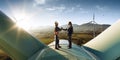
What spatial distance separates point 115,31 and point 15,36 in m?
6.23

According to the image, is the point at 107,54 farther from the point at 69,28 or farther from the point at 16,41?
the point at 16,41

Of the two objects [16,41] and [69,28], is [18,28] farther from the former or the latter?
[69,28]

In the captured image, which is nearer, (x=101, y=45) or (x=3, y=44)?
(x=3, y=44)

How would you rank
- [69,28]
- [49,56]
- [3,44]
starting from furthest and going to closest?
1. [69,28]
2. [3,44]
3. [49,56]

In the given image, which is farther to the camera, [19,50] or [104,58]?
[104,58]

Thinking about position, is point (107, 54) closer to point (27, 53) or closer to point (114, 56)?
point (114, 56)

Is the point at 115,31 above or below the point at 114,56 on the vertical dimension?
above

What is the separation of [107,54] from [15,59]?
508 centimetres

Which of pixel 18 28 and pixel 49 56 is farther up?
pixel 18 28

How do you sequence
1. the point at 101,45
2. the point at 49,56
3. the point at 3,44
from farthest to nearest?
the point at 101,45
the point at 3,44
the point at 49,56

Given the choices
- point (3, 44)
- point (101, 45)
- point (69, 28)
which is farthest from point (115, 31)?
point (3, 44)

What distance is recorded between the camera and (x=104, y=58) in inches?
507

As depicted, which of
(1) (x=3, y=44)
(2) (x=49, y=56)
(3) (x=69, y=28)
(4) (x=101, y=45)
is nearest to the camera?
(2) (x=49, y=56)

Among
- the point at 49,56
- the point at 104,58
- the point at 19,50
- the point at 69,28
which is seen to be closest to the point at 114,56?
the point at 104,58
